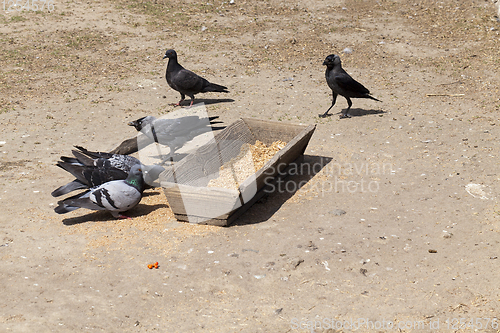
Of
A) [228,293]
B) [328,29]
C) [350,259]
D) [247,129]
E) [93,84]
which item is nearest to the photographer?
[228,293]

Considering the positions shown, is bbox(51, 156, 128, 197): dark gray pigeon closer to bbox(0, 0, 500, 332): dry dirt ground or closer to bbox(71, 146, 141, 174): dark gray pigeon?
bbox(71, 146, 141, 174): dark gray pigeon

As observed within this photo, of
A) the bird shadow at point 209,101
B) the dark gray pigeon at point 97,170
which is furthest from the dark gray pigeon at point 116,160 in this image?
the bird shadow at point 209,101

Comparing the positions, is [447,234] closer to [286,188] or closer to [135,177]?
[286,188]

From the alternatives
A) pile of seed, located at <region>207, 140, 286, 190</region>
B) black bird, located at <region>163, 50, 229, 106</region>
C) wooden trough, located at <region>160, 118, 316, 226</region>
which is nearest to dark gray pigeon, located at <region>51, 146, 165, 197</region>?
wooden trough, located at <region>160, 118, 316, 226</region>

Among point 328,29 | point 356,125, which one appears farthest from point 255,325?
point 328,29

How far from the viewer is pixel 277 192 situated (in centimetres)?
671

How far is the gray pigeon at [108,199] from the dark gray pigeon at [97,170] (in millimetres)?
261

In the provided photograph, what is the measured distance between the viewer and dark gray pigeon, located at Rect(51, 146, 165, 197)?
20.4 ft

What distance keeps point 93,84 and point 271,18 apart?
6.10m

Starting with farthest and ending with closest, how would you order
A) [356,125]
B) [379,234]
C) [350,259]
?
[356,125] → [379,234] → [350,259]

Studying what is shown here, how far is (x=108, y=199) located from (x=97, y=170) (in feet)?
2.20

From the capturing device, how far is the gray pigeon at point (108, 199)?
5.80 m

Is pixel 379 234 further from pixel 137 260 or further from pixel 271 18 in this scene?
pixel 271 18

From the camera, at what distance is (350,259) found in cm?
517
